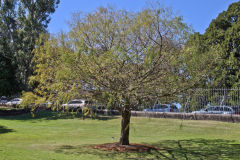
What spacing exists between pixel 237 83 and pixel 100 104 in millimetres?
19036

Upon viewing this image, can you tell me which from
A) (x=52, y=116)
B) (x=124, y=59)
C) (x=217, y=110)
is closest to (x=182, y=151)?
(x=124, y=59)

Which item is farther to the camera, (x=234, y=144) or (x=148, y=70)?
(x=234, y=144)

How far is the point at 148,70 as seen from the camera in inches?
395

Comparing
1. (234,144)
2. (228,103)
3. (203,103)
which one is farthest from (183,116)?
(234,144)

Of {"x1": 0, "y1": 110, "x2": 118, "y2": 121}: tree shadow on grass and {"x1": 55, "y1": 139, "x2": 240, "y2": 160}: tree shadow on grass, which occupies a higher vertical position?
{"x1": 0, "y1": 110, "x2": 118, "y2": 121}: tree shadow on grass

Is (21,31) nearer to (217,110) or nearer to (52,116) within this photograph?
(52,116)

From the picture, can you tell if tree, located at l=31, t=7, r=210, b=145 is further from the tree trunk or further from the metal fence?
the metal fence

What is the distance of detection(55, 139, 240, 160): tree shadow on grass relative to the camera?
1057 cm

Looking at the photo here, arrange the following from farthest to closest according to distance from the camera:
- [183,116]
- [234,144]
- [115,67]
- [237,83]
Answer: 1. [237,83]
2. [183,116]
3. [234,144]
4. [115,67]

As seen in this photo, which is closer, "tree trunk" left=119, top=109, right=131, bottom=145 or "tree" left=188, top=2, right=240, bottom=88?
"tree trunk" left=119, top=109, right=131, bottom=145

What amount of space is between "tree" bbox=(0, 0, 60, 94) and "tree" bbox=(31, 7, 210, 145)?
22.2 meters

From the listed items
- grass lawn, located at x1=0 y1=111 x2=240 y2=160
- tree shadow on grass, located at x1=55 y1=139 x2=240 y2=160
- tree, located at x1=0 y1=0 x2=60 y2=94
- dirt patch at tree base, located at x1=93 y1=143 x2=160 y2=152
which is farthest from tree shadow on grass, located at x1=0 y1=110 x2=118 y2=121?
tree shadow on grass, located at x1=55 y1=139 x2=240 y2=160

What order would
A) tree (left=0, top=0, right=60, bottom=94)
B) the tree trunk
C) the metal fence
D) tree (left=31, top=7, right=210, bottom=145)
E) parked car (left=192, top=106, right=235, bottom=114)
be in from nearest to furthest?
tree (left=31, top=7, right=210, bottom=145) → the tree trunk → the metal fence → parked car (left=192, top=106, right=235, bottom=114) → tree (left=0, top=0, right=60, bottom=94)

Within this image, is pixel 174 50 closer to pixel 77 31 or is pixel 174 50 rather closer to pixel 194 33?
pixel 194 33
